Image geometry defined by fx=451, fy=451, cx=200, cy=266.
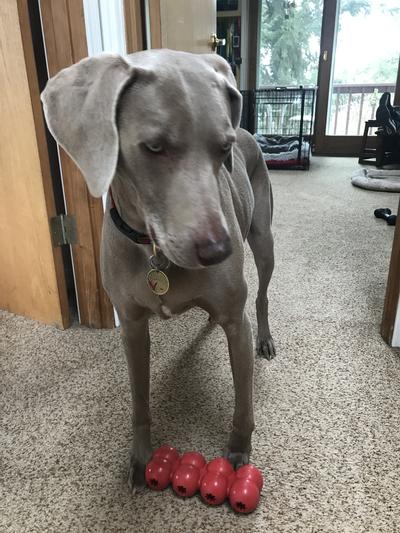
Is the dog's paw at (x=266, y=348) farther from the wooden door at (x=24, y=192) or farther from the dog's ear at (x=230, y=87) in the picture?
the dog's ear at (x=230, y=87)

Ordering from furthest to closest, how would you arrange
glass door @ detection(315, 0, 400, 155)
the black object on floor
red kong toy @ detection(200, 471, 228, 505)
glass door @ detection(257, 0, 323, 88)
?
glass door @ detection(257, 0, 323, 88) < glass door @ detection(315, 0, 400, 155) < the black object on floor < red kong toy @ detection(200, 471, 228, 505)

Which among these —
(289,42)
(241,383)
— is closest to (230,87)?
(241,383)

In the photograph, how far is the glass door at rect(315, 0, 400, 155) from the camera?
5297mm

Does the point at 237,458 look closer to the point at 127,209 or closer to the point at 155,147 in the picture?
the point at 127,209

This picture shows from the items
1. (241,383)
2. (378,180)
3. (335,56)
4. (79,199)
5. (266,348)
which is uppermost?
(335,56)

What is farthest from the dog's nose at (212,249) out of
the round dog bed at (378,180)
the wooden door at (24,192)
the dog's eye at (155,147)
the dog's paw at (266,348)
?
the round dog bed at (378,180)

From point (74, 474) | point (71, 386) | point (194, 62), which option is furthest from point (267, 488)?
point (194, 62)

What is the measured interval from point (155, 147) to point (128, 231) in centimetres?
25

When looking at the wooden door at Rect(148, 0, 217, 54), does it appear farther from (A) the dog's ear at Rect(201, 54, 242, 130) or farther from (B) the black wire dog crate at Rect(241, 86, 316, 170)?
(B) the black wire dog crate at Rect(241, 86, 316, 170)

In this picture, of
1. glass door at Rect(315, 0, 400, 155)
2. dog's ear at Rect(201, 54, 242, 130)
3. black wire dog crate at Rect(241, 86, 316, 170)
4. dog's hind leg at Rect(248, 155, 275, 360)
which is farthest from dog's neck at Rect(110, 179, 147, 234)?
glass door at Rect(315, 0, 400, 155)

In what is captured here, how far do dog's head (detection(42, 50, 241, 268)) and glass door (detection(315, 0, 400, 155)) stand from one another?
510cm

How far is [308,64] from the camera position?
5.61 m

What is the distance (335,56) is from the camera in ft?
18.1

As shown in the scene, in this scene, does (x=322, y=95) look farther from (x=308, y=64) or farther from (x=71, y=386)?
(x=71, y=386)
